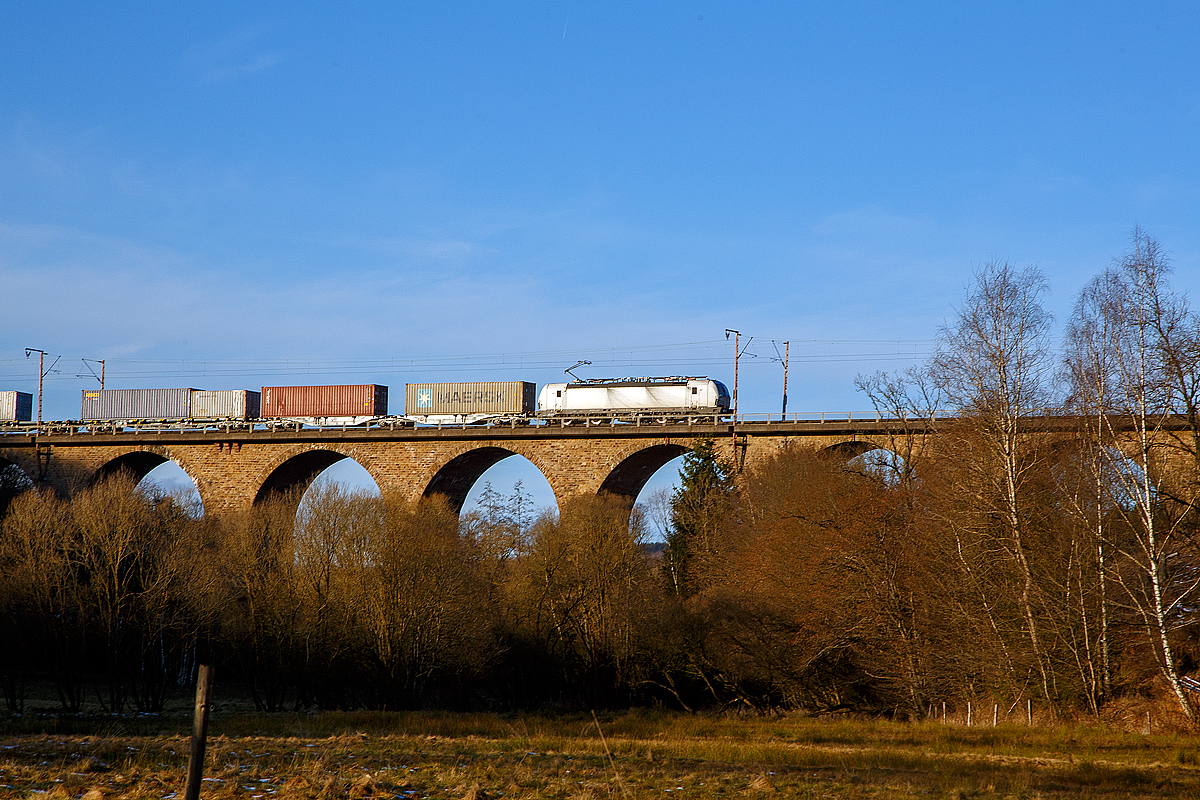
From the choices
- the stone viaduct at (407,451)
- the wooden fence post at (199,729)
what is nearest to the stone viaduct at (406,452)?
the stone viaduct at (407,451)

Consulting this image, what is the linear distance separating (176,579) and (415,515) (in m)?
6.86

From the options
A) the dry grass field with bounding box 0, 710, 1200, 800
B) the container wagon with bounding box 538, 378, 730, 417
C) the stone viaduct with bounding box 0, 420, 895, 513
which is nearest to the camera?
the dry grass field with bounding box 0, 710, 1200, 800

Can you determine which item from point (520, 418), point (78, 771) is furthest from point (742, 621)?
point (520, 418)

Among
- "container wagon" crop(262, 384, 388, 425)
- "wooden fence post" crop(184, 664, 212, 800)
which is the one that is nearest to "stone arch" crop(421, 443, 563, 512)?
"container wagon" crop(262, 384, 388, 425)

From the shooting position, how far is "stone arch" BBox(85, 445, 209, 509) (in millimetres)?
47812

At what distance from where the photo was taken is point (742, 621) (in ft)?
87.4

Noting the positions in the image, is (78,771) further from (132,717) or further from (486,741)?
(132,717)

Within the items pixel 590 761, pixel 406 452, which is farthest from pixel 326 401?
pixel 590 761

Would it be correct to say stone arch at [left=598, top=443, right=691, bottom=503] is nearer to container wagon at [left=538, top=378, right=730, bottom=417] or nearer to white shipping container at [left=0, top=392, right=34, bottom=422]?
container wagon at [left=538, top=378, right=730, bottom=417]

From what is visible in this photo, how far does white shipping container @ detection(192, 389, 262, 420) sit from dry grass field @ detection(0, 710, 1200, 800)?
3014 cm

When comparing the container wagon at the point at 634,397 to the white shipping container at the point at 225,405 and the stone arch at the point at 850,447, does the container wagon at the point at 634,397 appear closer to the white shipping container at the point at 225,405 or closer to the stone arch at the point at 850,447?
the stone arch at the point at 850,447

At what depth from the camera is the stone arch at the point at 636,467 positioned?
4131 cm

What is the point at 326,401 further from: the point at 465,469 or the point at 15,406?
the point at 15,406

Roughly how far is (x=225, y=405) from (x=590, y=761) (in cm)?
4232
